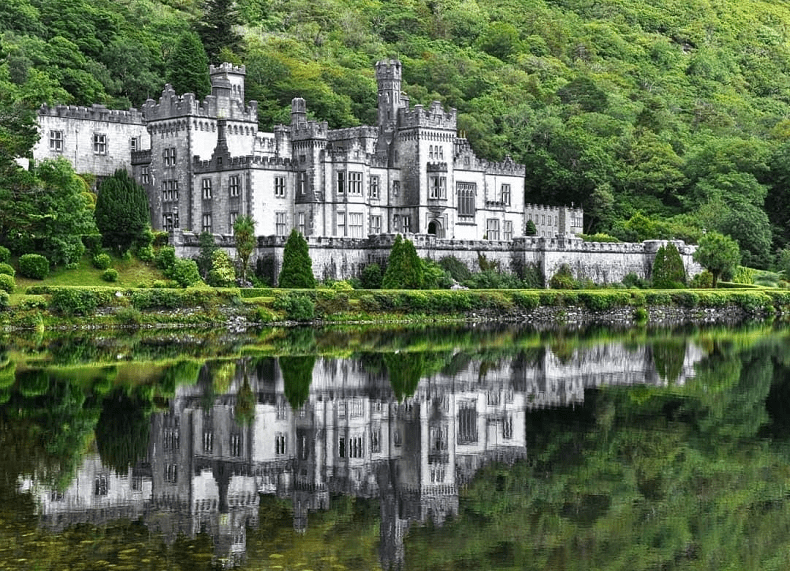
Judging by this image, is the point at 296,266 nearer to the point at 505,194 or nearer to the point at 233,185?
the point at 233,185

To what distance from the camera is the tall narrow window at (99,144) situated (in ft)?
260

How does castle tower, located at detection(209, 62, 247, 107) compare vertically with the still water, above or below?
above

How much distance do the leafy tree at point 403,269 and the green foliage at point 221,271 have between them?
26.7 ft

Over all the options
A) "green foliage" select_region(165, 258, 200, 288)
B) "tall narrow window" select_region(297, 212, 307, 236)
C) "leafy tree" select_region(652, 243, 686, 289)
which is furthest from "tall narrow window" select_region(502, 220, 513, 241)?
"green foliage" select_region(165, 258, 200, 288)

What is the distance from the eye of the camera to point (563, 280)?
79250 millimetres

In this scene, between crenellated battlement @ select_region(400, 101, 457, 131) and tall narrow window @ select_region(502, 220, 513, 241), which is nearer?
crenellated battlement @ select_region(400, 101, 457, 131)

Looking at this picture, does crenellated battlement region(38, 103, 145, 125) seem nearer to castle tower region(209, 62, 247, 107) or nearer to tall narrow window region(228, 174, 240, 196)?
castle tower region(209, 62, 247, 107)

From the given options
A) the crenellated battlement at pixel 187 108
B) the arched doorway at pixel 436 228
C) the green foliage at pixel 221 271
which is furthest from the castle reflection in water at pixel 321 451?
the arched doorway at pixel 436 228

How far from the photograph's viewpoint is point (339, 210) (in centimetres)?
7788

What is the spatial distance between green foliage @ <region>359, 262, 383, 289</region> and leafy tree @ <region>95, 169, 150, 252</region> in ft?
39.7

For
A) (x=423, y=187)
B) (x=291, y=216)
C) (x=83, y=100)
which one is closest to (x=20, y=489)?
(x=291, y=216)

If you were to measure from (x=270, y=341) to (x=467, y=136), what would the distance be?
5642cm

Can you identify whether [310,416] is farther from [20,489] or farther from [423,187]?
[423,187]

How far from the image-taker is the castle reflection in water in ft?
75.5
